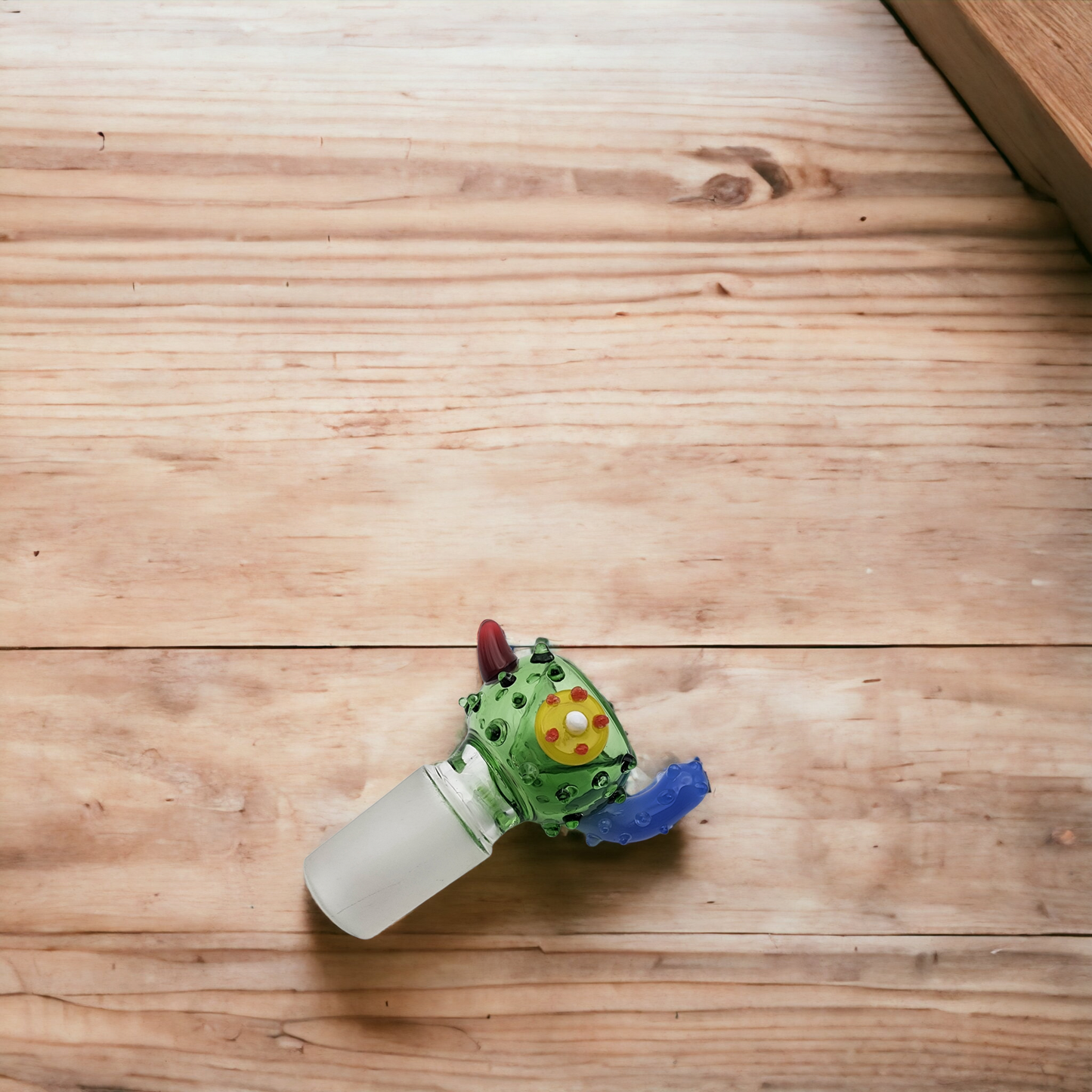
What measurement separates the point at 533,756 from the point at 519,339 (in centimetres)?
27

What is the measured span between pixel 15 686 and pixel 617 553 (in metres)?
0.38

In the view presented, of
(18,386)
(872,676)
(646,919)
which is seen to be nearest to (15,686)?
(18,386)

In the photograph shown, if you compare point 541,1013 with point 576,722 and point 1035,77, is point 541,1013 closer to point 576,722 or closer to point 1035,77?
point 576,722

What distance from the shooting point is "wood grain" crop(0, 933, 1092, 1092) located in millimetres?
530

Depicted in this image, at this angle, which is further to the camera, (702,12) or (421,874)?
(702,12)

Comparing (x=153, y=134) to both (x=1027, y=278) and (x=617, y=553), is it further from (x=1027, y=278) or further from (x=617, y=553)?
(x=1027, y=278)

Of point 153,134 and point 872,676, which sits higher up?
point 153,134

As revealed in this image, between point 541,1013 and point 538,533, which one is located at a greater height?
point 538,533

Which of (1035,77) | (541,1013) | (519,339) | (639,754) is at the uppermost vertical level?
(1035,77)

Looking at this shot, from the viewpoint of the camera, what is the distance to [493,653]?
490 mm

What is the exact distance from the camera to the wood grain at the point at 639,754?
1.76ft

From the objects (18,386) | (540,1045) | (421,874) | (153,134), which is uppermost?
(153,134)

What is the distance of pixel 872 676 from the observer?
1.83 feet

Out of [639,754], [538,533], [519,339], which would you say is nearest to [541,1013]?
[639,754]
